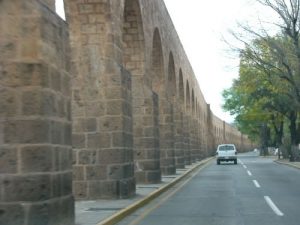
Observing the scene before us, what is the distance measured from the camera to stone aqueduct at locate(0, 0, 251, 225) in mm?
8680

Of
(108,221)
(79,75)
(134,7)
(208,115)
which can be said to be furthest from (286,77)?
(208,115)

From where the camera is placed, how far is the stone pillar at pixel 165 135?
90.8 ft

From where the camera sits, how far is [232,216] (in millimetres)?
12453

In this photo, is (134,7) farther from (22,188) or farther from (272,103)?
(272,103)

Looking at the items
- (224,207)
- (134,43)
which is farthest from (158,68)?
(224,207)

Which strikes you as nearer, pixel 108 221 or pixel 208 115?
pixel 108 221

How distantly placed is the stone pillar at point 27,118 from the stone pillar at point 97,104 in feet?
20.0

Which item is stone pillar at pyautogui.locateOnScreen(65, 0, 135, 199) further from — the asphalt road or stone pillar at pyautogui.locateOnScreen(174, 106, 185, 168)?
stone pillar at pyautogui.locateOnScreen(174, 106, 185, 168)

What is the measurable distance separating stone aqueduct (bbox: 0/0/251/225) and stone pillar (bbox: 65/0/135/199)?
0.09 ft

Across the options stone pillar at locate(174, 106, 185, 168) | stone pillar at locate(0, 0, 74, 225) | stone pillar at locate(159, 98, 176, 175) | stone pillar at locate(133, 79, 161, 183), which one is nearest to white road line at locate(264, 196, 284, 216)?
stone pillar at locate(0, 0, 74, 225)

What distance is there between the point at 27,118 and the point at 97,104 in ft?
22.5

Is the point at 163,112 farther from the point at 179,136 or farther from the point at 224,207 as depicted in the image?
the point at 224,207

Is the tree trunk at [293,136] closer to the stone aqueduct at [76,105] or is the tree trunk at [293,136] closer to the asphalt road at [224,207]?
the stone aqueduct at [76,105]

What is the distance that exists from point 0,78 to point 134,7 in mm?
12175
